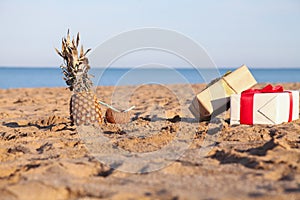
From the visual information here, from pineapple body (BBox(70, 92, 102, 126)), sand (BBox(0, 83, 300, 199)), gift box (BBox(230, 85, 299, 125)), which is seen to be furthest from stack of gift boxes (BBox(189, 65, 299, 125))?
pineapple body (BBox(70, 92, 102, 126))

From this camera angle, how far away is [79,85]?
14.4 ft

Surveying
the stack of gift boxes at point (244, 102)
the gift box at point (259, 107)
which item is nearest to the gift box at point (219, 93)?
the stack of gift boxes at point (244, 102)

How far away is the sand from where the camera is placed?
2.15m

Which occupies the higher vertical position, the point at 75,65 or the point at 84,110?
the point at 75,65

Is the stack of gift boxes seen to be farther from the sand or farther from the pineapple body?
the pineapple body

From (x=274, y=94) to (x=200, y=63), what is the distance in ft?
3.12

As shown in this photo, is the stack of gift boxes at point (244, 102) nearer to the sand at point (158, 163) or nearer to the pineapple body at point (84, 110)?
the sand at point (158, 163)

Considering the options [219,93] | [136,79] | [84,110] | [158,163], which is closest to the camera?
[158,163]

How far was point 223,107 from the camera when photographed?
4.62 metres

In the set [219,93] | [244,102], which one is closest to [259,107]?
[244,102]

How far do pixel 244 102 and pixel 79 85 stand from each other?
2015mm

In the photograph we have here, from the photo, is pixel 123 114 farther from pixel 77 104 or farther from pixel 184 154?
pixel 184 154

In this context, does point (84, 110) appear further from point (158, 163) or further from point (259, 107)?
point (259, 107)

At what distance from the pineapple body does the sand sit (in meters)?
0.13
